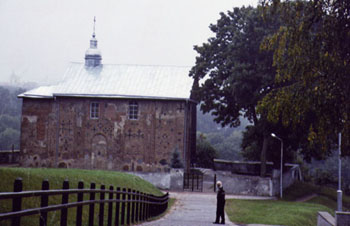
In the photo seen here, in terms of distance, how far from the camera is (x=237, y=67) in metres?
34.2

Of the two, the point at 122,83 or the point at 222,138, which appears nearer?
the point at 122,83

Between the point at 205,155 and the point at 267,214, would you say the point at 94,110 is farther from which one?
the point at 267,214

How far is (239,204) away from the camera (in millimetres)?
28281

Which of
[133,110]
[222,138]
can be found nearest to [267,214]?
[133,110]

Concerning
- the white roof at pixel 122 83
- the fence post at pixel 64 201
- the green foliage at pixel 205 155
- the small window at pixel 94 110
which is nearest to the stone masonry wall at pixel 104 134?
the small window at pixel 94 110

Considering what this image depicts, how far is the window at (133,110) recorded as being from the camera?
43.0m

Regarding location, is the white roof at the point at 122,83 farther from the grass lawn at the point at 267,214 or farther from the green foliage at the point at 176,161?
the grass lawn at the point at 267,214

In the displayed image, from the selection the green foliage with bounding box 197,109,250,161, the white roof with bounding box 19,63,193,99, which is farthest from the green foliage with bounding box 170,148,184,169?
the green foliage with bounding box 197,109,250,161

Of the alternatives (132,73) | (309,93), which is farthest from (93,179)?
(132,73)

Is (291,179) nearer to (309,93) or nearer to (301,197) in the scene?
(301,197)

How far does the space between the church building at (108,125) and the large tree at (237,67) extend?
153 inches

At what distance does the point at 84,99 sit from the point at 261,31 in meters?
17.0

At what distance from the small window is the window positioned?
9.19ft

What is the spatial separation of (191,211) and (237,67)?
47.6 feet
